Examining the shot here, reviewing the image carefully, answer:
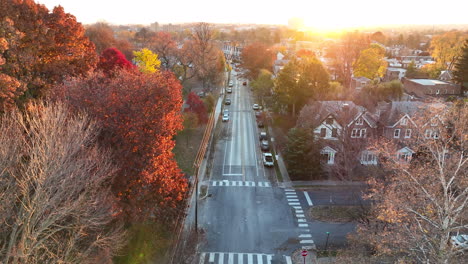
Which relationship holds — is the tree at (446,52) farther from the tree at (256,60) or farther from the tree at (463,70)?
the tree at (256,60)

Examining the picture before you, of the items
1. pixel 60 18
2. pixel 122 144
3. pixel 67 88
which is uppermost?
pixel 60 18

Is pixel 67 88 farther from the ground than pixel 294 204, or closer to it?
farther from the ground

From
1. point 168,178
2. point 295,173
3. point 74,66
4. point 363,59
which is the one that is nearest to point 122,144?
point 168,178

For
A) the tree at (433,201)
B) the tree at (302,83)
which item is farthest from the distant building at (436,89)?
the tree at (433,201)

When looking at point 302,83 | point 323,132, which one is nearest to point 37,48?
point 323,132

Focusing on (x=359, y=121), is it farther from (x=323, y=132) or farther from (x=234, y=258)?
(x=234, y=258)

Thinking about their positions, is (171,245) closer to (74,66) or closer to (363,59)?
(74,66)
